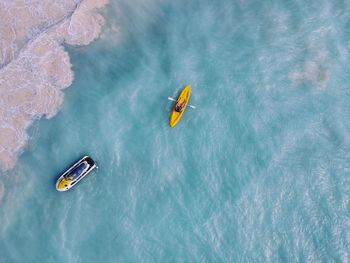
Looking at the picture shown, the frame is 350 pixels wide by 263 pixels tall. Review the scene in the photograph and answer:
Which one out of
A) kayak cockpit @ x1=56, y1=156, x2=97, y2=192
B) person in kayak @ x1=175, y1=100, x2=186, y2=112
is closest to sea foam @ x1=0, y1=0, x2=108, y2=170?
kayak cockpit @ x1=56, y1=156, x2=97, y2=192

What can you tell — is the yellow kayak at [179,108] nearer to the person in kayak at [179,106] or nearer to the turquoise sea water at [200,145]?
the person in kayak at [179,106]

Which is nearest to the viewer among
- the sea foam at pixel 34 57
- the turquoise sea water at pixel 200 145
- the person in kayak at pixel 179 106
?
the turquoise sea water at pixel 200 145

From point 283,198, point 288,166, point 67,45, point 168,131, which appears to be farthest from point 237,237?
point 67,45

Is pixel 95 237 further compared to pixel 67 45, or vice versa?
pixel 67 45

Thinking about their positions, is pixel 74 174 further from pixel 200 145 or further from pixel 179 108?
pixel 200 145

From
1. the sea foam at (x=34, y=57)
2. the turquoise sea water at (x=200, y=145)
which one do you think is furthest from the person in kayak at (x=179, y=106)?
the sea foam at (x=34, y=57)

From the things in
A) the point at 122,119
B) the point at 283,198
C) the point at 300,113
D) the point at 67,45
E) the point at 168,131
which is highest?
the point at 67,45

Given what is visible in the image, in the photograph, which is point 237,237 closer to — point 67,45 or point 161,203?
point 161,203
